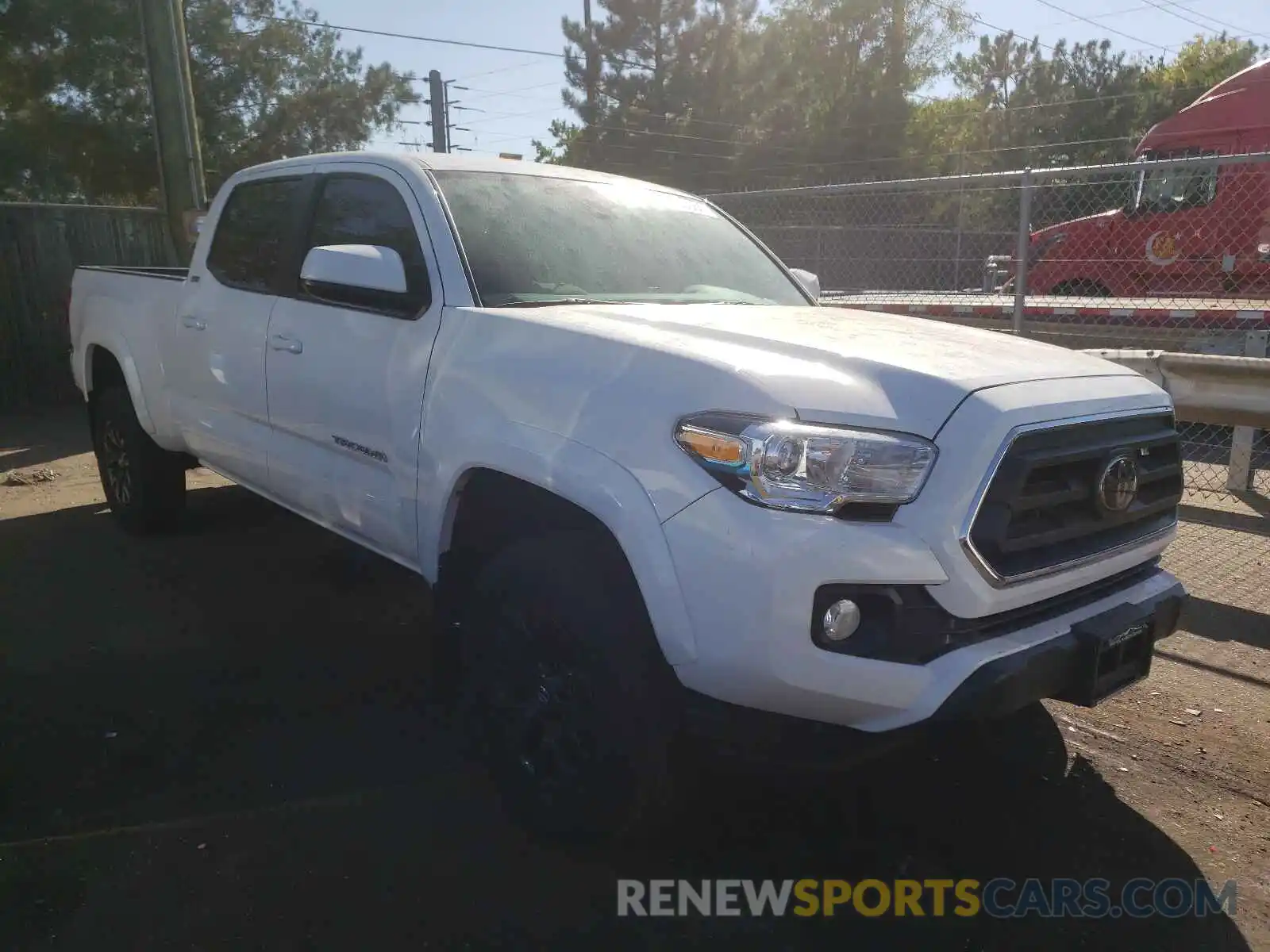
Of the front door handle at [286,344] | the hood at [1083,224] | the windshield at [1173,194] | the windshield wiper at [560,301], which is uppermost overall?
the windshield at [1173,194]

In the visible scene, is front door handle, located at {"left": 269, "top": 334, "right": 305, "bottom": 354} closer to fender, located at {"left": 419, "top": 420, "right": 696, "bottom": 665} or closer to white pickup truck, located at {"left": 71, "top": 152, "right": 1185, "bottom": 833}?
white pickup truck, located at {"left": 71, "top": 152, "right": 1185, "bottom": 833}

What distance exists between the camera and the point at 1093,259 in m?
10.9

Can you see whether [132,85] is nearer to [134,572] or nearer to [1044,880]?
[134,572]

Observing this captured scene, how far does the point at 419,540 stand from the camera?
Answer: 3137 mm

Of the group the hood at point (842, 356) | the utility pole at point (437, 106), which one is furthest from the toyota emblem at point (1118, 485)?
the utility pole at point (437, 106)

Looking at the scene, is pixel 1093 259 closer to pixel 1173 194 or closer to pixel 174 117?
pixel 1173 194

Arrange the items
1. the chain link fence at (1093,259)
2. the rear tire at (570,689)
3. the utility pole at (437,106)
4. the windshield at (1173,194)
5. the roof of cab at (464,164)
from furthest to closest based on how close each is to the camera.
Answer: the utility pole at (437,106) < the windshield at (1173,194) < the chain link fence at (1093,259) < the roof of cab at (464,164) < the rear tire at (570,689)

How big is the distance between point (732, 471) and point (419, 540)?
1.34 meters

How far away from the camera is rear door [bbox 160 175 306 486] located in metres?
4.11

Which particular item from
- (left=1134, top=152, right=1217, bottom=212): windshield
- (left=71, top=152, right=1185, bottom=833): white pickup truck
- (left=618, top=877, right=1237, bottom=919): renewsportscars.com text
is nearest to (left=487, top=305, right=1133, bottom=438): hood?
(left=71, top=152, right=1185, bottom=833): white pickup truck

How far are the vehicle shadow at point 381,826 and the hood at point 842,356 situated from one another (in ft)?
2.60

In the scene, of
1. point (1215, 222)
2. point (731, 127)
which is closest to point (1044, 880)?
point (1215, 222)

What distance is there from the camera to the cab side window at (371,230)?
3.19 meters

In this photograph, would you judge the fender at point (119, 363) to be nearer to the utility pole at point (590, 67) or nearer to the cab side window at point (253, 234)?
the cab side window at point (253, 234)
